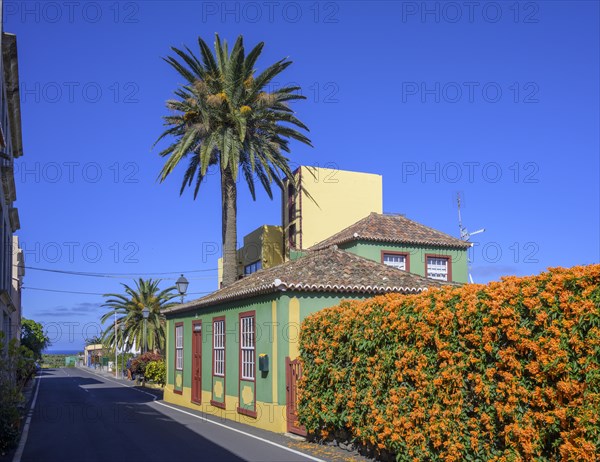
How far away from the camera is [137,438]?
51.3ft

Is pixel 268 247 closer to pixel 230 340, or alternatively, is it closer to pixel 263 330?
pixel 230 340

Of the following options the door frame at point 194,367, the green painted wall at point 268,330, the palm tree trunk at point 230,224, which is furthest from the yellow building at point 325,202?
the green painted wall at point 268,330

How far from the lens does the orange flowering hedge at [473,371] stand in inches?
305

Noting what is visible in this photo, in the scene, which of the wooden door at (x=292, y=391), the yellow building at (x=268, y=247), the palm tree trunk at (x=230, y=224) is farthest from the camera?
the yellow building at (x=268, y=247)

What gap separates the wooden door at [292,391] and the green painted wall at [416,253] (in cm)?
1113

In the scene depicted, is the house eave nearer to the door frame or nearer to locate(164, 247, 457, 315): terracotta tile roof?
locate(164, 247, 457, 315): terracotta tile roof

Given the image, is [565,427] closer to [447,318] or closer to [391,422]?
[447,318]

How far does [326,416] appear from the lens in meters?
13.8

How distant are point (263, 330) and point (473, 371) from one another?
857 centimetres

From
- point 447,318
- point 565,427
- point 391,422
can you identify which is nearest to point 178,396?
point 391,422

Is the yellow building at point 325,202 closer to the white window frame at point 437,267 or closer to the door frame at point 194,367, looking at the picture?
the white window frame at point 437,267

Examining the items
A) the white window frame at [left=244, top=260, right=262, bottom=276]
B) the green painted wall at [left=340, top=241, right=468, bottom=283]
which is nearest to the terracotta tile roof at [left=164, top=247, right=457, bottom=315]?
the green painted wall at [left=340, top=241, right=468, bottom=283]

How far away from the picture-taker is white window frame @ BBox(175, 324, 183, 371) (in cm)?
2589

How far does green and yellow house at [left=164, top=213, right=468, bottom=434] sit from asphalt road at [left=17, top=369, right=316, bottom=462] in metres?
0.85
